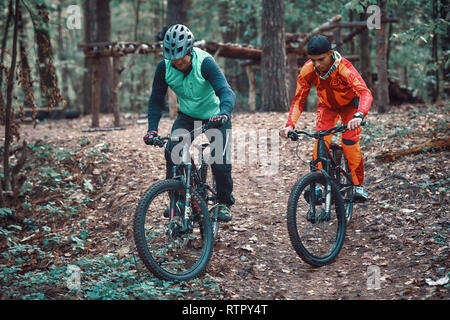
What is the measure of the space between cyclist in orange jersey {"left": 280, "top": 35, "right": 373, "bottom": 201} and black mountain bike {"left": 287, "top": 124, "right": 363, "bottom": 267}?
219 mm

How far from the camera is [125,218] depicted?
20.9 ft

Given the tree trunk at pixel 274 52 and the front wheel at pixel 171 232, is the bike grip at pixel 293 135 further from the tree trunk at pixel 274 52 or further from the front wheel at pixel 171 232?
the tree trunk at pixel 274 52

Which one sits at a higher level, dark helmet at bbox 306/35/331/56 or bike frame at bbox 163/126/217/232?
dark helmet at bbox 306/35/331/56

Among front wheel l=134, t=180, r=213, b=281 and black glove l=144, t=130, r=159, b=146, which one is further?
black glove l=144, t=130, r=159, b=146

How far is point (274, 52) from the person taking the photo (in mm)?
12188

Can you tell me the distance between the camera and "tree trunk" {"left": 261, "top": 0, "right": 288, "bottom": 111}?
39.9ft

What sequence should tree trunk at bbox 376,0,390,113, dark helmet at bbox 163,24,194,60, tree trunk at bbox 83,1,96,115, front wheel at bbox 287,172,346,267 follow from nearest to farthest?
dark helmet at bbox 163,24,194,60 < front wheel at bbox 287,172,346,267 < tree trunk at bbox 376,0,390,113 < tree trunk at bbox 83,1,96,115

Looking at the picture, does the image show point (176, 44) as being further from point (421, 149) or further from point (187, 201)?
point (421, 149)

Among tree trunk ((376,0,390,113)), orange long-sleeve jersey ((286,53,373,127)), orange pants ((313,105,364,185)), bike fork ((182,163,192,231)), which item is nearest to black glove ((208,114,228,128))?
bike fork ((182,163,192,231))

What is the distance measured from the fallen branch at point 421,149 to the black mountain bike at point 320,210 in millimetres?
2671

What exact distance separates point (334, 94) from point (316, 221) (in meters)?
1.53

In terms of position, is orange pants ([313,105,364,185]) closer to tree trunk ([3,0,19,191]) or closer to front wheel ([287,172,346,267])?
front wheel ([287,172,346,267])

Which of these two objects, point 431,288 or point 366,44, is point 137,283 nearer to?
point 431,288
